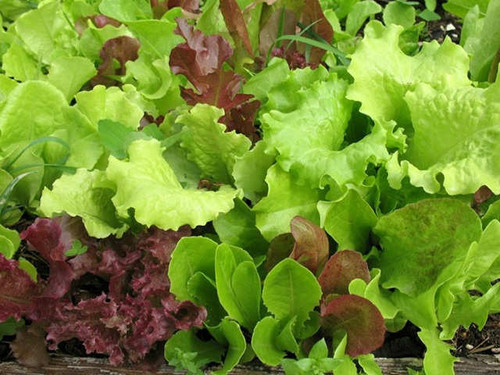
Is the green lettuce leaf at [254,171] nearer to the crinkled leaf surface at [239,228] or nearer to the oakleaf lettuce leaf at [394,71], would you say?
the crinkled leaf surface at [239,228]

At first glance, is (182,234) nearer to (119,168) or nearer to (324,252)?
(119,168)

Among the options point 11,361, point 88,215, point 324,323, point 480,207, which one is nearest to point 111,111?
point 88,215

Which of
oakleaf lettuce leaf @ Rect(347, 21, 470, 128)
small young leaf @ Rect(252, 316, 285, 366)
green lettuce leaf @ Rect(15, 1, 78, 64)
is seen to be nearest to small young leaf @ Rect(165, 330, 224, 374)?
small young leaf @ Rect(252, 316, 285, 366)

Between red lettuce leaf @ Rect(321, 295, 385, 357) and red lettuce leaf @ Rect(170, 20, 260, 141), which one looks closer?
red lettuce leaf @ Rect(321, 295, 385, 357)

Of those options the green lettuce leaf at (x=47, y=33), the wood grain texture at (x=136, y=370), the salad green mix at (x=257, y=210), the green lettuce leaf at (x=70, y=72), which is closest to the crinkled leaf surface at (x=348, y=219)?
the salad green mix at (x=257, y=210)

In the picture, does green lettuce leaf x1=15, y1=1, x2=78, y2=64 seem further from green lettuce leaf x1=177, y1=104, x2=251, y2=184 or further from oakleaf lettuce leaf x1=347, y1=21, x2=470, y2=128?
oakleaf lettuce leaf x1=347, y1=21, x2=470, y2=128

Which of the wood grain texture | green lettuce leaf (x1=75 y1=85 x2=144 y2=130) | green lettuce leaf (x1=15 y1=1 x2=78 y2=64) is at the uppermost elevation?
green lettuce leaf (x1=15 y1=1 x2=78 y2=64)

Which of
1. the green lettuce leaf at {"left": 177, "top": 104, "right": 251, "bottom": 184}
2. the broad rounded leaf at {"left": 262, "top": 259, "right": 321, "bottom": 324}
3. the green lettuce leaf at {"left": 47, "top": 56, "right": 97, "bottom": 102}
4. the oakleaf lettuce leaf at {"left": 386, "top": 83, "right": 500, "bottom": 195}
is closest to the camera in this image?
the broad rounded leaf at {"left": 262, "top": 259, "right": 321, "bottom": 324}
